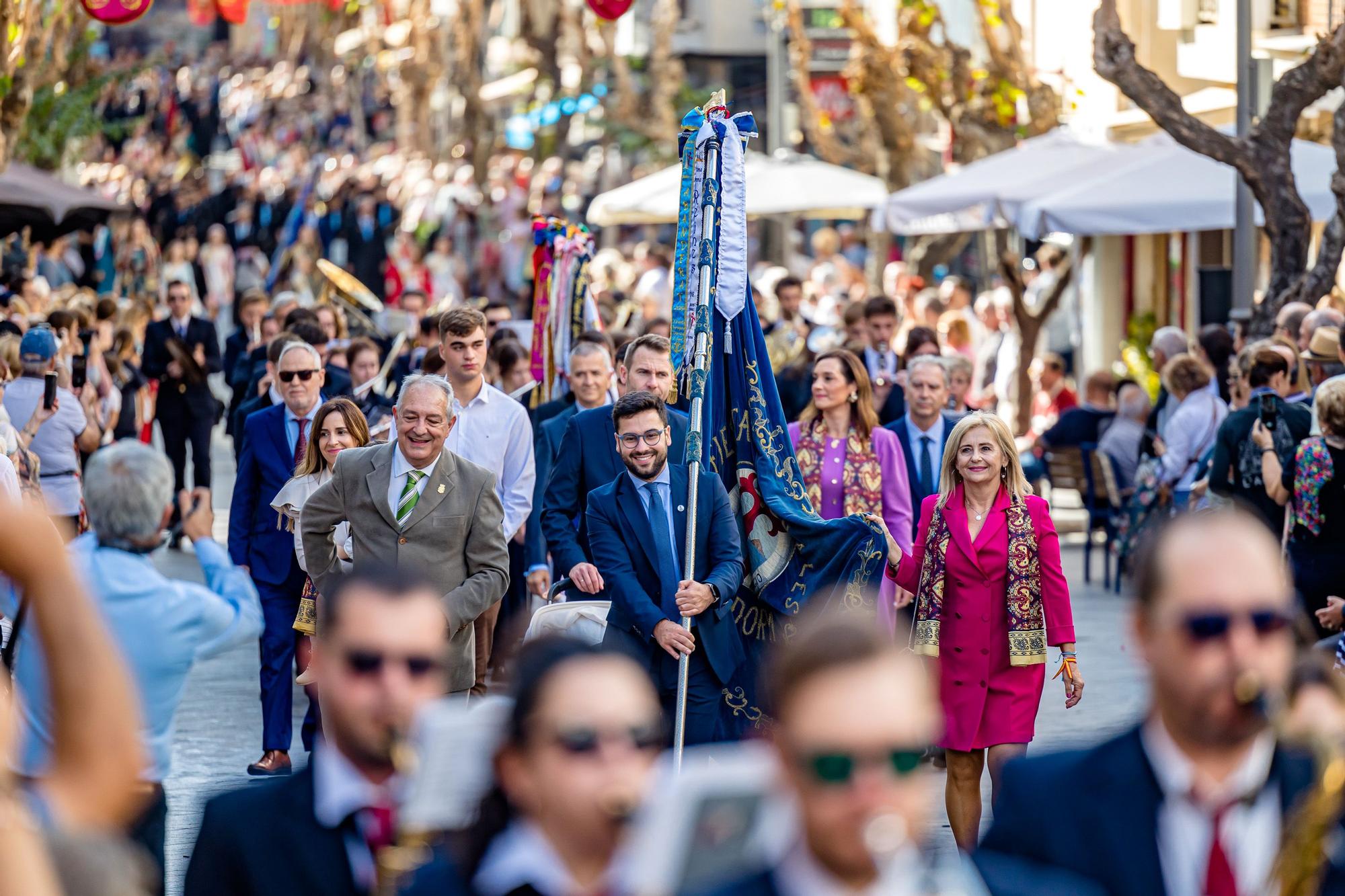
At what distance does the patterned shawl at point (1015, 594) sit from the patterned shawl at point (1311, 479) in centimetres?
159

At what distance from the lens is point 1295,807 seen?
2961 mm

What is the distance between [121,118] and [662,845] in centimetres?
4529

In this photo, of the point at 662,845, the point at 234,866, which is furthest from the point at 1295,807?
the point at 234,866

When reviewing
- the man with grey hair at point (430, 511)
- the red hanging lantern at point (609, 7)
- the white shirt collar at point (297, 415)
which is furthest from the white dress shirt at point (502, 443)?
the red hanging lantern at point (609, 7)

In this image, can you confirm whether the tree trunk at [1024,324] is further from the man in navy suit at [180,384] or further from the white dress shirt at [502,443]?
the white dress shirt at [502,443]

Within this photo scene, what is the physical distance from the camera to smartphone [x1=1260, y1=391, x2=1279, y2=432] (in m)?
9.52

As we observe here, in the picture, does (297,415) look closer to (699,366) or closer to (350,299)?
(699,366)

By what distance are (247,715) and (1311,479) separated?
532cm

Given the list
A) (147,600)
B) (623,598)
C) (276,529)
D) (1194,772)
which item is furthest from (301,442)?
(1194,772)

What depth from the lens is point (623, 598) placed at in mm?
7469

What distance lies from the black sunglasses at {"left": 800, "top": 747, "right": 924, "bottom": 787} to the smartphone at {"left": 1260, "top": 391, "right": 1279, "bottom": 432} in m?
7.36

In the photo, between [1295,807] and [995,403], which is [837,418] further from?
[995,403]

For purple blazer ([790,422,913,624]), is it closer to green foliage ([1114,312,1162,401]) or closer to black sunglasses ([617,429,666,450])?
black sunglasses ([617,429,666,450])

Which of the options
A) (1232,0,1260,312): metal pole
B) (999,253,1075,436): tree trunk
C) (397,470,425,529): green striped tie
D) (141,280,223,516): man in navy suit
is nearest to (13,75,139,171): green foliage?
(141,280,223,516): man in navy suit
